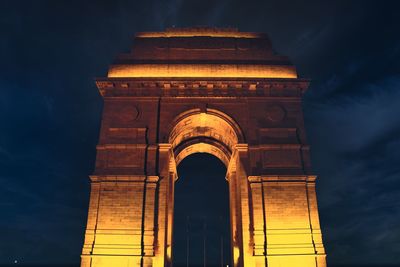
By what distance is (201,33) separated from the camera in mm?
29250

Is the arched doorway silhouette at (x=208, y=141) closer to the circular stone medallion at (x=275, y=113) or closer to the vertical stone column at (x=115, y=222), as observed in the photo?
the circular stone medallion at (x=275, y=113)

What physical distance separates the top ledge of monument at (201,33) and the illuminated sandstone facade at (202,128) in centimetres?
13

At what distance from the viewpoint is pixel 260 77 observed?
25.6 m

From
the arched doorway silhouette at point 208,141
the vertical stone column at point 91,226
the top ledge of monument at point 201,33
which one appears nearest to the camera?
the vertical stone column at point 91,226

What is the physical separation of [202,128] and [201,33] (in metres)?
7.49

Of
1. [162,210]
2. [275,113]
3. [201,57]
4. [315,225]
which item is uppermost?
[201,57]

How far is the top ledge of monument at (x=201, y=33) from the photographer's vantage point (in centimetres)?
2883

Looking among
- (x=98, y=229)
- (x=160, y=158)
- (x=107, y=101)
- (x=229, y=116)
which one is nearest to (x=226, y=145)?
(x=229, y=116)

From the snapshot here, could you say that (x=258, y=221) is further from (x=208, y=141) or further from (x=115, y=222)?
(x=208, y=141)

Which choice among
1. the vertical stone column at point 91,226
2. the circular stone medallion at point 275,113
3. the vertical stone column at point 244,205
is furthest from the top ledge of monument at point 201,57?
the vertical stone column at point 91,226

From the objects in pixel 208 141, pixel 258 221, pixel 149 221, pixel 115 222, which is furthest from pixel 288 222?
pixel 208 141

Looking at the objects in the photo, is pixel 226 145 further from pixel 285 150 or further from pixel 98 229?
pixel 98 229

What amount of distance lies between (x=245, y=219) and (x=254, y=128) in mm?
5883

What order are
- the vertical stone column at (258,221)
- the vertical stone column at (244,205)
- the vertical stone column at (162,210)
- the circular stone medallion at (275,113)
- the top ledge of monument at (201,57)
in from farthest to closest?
the top ledge of monument at (201,57) < the circular stone medallion at (275,113) < the vertical stone column at (244,205) < the vertical stone column at (162,210) < the vertical stone column at (258,221)
